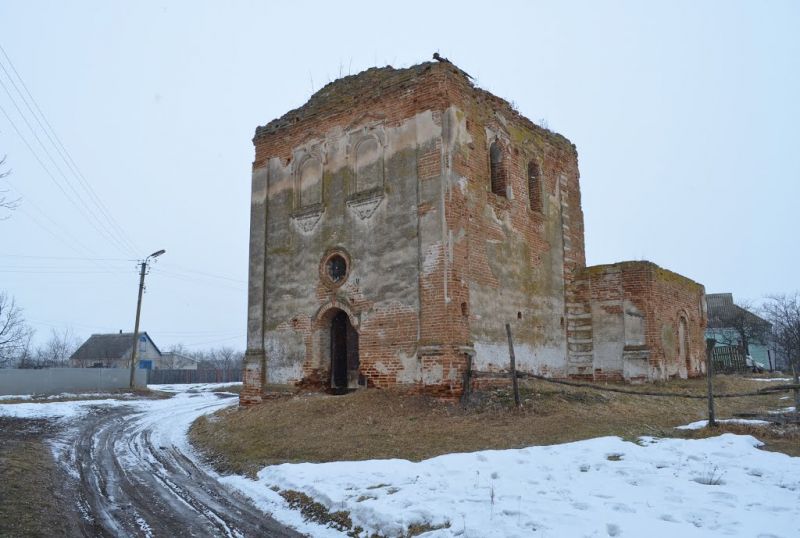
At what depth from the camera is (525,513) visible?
5.73 metres

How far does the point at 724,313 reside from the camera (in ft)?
152

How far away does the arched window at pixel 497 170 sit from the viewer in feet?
52.4

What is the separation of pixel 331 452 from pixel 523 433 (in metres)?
3.16

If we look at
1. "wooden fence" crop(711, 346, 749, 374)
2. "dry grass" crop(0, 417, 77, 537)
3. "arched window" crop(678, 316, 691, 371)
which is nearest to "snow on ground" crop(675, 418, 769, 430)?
"dry grass" crop(0, 417, 77, 537)

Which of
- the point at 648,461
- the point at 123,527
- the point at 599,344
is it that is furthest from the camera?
the point at 599,344

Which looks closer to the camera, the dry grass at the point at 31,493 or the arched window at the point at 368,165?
the dry grass at the point at 31,493

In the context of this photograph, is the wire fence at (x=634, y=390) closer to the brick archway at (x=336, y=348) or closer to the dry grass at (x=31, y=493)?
the brick archway at (x=336, y=348)

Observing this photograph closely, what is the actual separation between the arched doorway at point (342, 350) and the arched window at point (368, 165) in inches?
134

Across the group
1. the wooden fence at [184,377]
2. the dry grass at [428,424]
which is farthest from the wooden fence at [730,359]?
the wooden fence at [184,377]

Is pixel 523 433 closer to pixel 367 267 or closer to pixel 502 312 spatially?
pixel 502 312

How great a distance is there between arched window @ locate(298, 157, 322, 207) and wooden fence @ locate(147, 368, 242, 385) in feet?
122

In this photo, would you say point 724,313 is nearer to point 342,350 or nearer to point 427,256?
point 342,350

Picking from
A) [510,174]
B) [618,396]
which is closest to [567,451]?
[618,396]

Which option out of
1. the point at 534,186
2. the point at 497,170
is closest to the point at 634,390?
the point at 534,186
